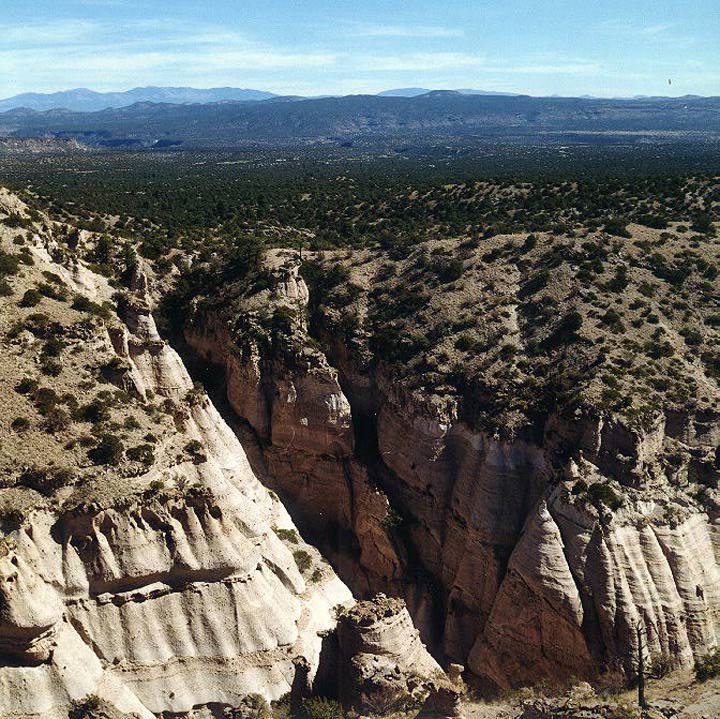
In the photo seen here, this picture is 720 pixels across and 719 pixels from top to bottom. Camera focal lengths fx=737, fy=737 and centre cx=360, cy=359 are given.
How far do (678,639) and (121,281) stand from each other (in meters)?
29.8

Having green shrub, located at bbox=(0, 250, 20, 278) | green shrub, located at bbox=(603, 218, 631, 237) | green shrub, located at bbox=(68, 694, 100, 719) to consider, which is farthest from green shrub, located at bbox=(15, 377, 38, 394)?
green shrub, located at bbox=(603, 218, 631, 237)

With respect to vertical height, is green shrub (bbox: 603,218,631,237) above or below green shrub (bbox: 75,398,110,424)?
above

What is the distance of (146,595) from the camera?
23266 mm

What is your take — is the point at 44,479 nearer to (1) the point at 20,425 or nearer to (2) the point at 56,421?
(1) the point at 20,425

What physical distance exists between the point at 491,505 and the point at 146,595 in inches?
619

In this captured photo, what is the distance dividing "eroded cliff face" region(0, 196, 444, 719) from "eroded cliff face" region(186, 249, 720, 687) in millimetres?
5809

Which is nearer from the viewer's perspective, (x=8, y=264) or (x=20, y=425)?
(x=20, y=425)

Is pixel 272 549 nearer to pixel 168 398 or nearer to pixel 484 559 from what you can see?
pixel 168 398

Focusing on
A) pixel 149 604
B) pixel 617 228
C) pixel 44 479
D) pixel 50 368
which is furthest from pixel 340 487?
pixel 617 228

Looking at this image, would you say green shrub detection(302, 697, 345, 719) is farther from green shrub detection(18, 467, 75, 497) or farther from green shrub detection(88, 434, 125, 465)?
green shrub detection(18, 467, 75, 497)

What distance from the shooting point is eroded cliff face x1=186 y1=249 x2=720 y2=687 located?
28984 mm

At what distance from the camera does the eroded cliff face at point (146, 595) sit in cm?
2056

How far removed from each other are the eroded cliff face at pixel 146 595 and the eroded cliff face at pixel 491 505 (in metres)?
5.81

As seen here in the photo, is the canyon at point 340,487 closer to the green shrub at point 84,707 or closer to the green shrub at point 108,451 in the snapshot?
the green shrub at point 108,451
